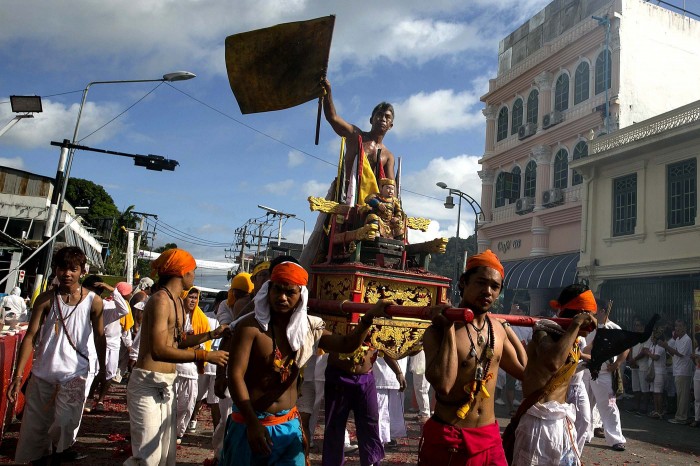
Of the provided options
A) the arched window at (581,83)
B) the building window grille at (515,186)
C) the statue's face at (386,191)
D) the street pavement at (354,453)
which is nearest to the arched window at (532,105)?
the arched window at (581,83)

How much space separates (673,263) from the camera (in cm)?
1662

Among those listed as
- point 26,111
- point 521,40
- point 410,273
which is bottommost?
point 410,273

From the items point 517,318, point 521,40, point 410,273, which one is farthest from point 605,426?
point 521,40

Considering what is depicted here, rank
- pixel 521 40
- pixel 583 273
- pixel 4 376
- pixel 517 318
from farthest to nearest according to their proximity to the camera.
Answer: pixel 521 40
pixel 583 273
pixel 4 376
pixel 517 318

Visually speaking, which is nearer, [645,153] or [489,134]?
[645,153]

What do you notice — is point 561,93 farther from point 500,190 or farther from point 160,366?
point 160,366

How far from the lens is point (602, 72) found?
2180 cm

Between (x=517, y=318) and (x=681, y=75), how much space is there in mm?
25074

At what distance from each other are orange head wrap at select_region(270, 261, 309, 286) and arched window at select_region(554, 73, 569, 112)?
22806mm

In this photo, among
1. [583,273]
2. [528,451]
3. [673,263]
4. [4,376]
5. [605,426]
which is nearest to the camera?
[528,451]

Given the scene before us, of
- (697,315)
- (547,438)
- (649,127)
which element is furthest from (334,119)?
(649,127)

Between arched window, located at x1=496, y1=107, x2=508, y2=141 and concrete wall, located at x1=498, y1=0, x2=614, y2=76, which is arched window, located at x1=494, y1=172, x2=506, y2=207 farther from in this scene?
concrete wall, located at x1=498, y1=0, x2=614, y2=76

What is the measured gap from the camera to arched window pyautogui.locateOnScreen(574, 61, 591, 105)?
22.6 m

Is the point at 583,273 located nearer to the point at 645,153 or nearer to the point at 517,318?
the point at 645,153
